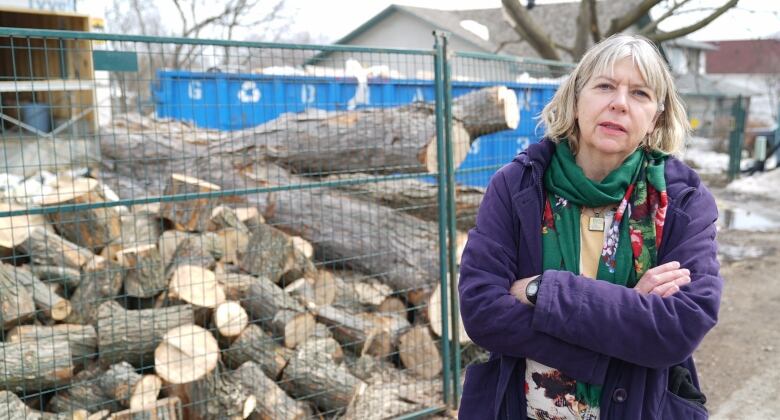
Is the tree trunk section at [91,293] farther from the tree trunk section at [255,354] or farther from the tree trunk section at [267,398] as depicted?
the tree trunk section at [267,398]

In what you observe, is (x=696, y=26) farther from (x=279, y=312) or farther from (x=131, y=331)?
(x=131, y=331)

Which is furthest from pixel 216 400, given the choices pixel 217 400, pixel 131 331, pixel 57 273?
pixel 57 273

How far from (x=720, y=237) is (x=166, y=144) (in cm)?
823

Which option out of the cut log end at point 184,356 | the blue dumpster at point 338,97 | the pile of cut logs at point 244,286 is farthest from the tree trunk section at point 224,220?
the blue dumpster at point 338,97

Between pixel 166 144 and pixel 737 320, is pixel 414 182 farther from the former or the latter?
pixel 737 320

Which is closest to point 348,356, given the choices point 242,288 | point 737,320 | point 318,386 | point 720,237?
point 318,386

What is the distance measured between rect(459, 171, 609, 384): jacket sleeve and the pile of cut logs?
1.81 m

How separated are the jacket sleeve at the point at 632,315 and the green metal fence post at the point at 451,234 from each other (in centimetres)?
250

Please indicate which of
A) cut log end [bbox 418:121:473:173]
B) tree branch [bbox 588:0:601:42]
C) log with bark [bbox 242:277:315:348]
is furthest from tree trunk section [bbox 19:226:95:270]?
tree branch [bbox 588:0:601:42]

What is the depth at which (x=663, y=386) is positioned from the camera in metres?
1.81

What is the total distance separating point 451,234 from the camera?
429 centimetres

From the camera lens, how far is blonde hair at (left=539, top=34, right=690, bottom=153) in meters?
1.85

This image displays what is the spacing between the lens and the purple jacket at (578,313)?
5.48 feet

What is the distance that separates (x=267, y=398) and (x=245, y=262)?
1.11 metres
